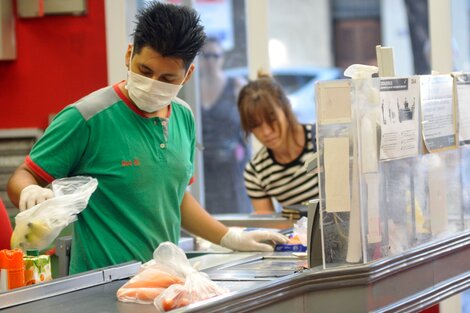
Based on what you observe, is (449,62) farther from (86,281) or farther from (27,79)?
(86,281)

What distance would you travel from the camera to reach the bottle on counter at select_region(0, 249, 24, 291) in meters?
2.32

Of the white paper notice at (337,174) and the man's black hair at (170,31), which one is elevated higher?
the man's black hair at (170,31)

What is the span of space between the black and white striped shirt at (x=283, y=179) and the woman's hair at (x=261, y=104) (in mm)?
168

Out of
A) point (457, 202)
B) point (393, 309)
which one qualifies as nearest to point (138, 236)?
point (393, 309)

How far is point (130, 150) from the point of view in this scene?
113 inches

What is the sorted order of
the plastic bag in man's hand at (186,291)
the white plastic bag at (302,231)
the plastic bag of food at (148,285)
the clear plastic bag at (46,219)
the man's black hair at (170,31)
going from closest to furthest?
the plastic bag in man's hand at (186,291), the plastic bag of food at (148,285), the clear plastic bag at (46,219), the man's black hair at (170,31), the white plastic bag at (302,231)

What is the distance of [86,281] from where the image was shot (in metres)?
2.45

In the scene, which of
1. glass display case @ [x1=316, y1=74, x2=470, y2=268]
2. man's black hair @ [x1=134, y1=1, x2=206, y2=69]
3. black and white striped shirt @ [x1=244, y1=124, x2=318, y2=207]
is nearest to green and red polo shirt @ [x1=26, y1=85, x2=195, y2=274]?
man's black hair @ [x1=134, y1=1, x2=206, y2=69]

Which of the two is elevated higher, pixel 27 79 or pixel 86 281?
pixel 27 79

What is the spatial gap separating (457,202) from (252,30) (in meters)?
2.79

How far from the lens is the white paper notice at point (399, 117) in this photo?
2514 millimetres

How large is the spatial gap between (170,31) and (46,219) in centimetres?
71

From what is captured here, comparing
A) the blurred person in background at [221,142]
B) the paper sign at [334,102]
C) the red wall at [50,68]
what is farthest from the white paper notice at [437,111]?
the blurred person in background at [221,142]

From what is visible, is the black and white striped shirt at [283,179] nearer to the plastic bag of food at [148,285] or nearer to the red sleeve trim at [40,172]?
the red sleeve trim at [40,172]
